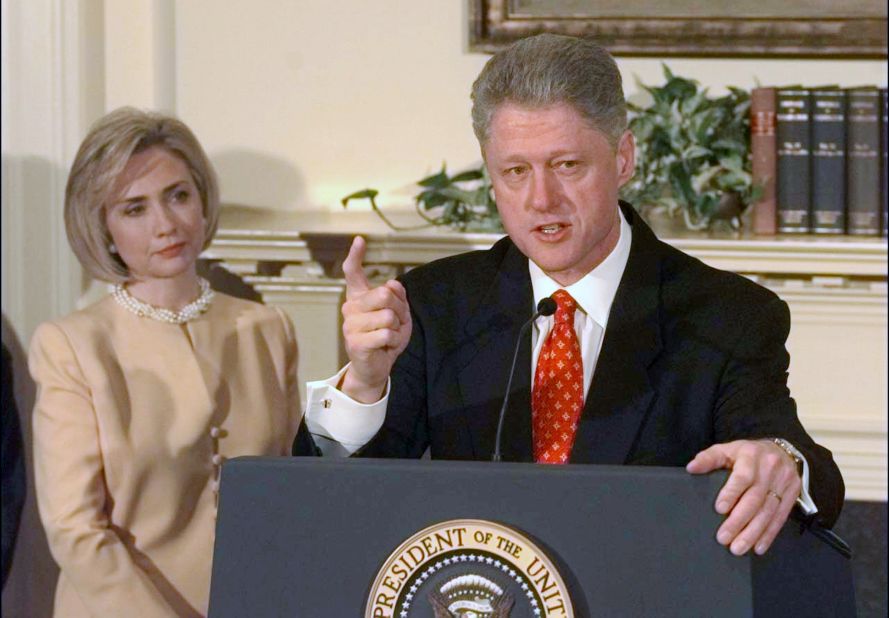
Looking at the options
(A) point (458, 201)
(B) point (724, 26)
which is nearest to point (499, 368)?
(A) point (458, 201)

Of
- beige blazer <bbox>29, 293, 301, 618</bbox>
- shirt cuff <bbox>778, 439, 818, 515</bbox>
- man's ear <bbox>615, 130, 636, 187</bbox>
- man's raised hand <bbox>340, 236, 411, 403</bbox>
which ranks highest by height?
man's ear <bbox>615, 130, 636, 187</bbox>

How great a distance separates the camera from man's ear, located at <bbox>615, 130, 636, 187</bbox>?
5.61 ft

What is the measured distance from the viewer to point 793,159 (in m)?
3.04

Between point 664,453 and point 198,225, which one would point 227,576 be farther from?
point 198,225

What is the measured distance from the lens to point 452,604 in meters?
1.21

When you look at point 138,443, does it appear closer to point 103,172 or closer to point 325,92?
point 103,172

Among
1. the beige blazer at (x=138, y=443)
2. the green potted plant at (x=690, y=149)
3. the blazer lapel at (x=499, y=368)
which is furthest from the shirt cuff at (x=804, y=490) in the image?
the green potted plant at (x=690, y=149)

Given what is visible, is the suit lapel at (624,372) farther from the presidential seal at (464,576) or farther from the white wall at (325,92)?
the white wall at (325,92)

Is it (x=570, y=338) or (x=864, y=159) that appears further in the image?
(x=864, y=159)

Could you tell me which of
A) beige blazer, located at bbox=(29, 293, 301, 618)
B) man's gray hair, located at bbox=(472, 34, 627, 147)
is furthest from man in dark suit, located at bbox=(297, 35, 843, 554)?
beige blazer, located at bbox=(29, 293, 301, 618)

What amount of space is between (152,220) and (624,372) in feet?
3.86

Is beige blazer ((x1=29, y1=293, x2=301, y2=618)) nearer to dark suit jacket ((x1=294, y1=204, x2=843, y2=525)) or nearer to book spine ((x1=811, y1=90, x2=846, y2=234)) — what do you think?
dark suit jacket ((x1=294, y1=204, x2=843, y2=525))

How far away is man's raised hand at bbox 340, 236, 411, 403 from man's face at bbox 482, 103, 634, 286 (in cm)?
24

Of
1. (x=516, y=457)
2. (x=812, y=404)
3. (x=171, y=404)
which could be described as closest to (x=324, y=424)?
(x=516, y=457)
